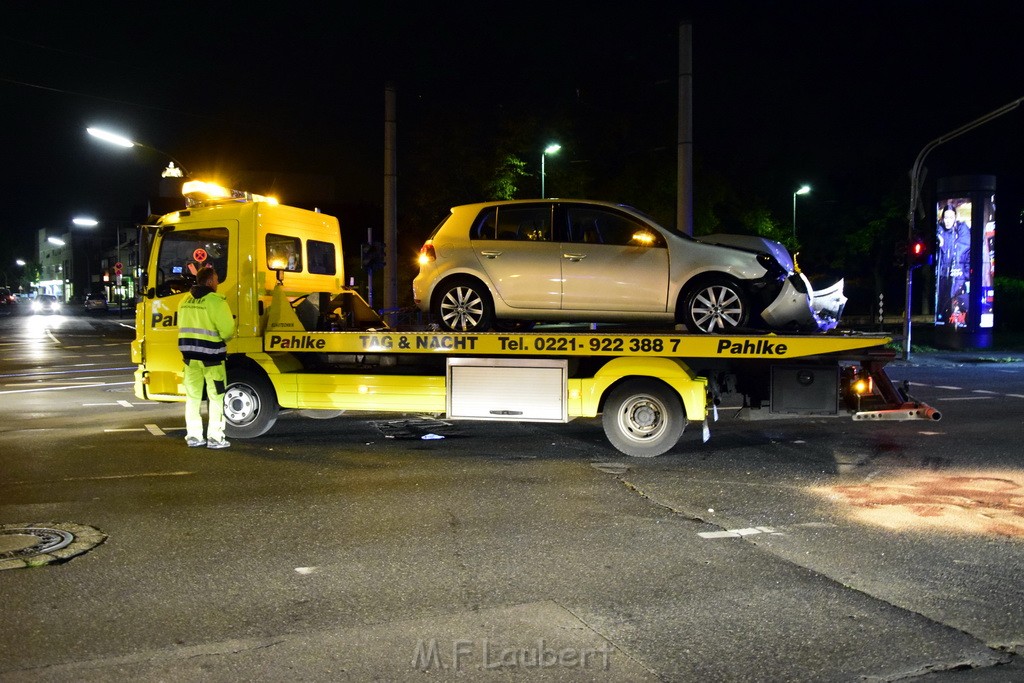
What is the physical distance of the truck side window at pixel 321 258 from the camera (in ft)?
35.4

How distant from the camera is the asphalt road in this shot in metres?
4.12

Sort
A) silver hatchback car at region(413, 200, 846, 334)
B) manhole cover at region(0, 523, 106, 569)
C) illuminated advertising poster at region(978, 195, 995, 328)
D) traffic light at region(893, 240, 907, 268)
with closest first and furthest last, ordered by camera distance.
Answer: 1. manhole cover at region(0, 523, 106, 569)
2. silver hatchback car at region(413, 200, 846, 334)
3. traffic light at region(893, 240, 907, 268)
4. illuminated advertising poster at region(978, 195, 995, 328)

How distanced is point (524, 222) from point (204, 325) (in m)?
3.51

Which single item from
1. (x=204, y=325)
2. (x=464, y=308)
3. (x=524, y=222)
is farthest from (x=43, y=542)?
(x=524, y=222)

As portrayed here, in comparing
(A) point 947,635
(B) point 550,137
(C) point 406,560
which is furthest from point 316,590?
(B) point 550,137

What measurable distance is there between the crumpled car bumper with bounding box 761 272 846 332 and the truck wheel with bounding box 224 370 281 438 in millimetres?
5474

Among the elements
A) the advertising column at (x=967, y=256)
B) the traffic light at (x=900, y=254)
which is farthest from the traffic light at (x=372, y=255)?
the advertising column at (x=967, y=256)

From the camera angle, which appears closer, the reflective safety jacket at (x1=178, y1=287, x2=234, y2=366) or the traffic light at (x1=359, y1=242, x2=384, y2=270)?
the reflective safety jacket at (x1=178, y1=287, x2=234, y2=366)

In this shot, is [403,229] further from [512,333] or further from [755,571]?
[755,571]

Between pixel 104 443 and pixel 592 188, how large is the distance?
76.4ft

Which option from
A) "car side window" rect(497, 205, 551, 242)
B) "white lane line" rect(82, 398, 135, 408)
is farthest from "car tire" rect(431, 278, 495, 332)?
"white lane line" rect(82, 398, 135, 408)

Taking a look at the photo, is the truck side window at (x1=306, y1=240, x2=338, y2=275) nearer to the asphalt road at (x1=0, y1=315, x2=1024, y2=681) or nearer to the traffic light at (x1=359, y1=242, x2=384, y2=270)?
the asphalt road at (x1=0, y1=315, x2=1024, y2=681)

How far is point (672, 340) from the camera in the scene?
341 inches

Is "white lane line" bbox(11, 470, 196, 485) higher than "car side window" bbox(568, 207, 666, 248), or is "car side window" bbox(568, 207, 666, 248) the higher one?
"car side window" bbox(568, 207, 666, 248)
